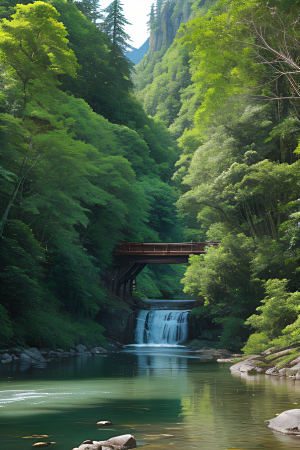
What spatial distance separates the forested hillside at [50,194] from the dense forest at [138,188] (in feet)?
0.28

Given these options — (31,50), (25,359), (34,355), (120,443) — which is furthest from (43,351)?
(120,443)

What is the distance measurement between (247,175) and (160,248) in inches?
663

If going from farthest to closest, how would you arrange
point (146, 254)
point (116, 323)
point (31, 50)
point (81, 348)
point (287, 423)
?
point (146, 254) → point (116, 323) → point (81, 348) → point (31, 50) → point (287, 423)

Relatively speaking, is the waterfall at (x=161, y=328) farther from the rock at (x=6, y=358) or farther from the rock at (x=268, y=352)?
the rock at (x=6, y=358)

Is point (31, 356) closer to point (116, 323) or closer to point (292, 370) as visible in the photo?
point (292, 370)

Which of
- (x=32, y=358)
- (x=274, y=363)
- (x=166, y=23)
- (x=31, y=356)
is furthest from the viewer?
(x=166, y=23)

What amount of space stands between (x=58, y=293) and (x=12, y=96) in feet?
38.0

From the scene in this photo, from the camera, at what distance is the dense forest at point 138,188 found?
81.2ft

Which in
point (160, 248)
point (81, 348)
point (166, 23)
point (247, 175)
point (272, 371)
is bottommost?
point (81, 348)

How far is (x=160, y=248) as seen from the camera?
43625 millimetres

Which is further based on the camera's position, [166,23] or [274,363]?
[166,23]

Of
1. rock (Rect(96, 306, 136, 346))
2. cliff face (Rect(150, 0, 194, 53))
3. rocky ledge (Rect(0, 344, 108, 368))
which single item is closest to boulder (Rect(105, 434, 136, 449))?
rocky ledge (Rect(0, 344, 108, 368))

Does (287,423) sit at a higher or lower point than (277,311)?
lower

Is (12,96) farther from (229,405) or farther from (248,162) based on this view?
(229,405)
